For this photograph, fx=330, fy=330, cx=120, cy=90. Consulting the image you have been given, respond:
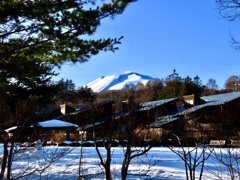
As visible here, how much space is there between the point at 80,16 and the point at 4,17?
1.40 metres

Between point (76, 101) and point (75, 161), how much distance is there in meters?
27.7

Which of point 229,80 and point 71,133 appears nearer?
point 71,133

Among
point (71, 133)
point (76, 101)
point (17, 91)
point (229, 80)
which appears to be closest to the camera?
point (17, 91)

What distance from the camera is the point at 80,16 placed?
6.39 meters

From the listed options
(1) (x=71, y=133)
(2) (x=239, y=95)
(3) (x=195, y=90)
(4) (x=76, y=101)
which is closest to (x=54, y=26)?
(1) (x=71, y=133)

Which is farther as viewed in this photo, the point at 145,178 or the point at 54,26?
the point at 145,178

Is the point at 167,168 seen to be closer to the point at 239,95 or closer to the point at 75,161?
the point at 75,161

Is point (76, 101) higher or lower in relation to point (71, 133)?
higher

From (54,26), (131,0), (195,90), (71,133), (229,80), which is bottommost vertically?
(71,133)

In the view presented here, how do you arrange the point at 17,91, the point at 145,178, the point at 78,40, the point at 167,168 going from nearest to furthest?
the point at 78,40
the point at 145,178
the point at 167,168
the point at 17,91

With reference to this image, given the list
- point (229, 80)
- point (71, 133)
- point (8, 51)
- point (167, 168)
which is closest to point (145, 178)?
point (167, 168)

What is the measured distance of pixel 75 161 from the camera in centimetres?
1245

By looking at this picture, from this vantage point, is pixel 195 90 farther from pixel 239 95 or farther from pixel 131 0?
pixel 131 0

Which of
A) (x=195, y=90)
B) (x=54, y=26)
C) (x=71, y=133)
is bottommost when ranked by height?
(x=71, y=133)
